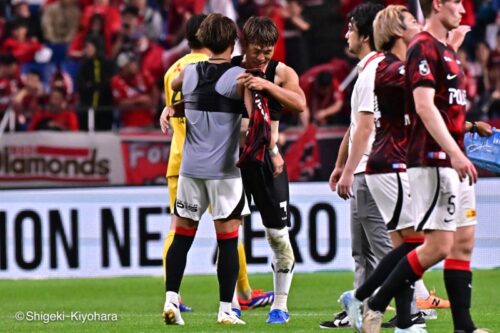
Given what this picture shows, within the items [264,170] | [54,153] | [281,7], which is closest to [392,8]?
[264,170]

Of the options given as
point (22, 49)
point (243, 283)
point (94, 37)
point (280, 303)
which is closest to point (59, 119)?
point (94, 37)

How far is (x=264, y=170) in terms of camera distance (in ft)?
29.9

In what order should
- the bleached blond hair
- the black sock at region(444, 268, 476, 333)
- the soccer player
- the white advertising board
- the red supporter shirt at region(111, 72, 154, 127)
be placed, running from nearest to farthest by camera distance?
the black sock at region(444, 268, 476, 333)
the bleached blond hair
the soccer player
the white advertising board
the red supporter shirt at region(111, 72, 154, 127)

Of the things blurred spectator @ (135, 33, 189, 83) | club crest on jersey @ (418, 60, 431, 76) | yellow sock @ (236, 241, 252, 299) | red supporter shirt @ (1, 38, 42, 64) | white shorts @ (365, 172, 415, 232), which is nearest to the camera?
club crest on jersey @ (418, 60, 431, 76)

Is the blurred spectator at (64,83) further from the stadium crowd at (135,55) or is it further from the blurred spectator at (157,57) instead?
the blurred spectator at (157,57)

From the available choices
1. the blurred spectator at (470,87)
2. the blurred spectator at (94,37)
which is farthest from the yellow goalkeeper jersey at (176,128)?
the blurred spectator at (94,37)

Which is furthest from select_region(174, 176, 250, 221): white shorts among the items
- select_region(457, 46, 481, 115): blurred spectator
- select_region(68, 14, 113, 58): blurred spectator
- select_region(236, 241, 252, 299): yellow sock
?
select_region(68, 14, 113, 58): blurred spectator

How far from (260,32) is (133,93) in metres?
9.72

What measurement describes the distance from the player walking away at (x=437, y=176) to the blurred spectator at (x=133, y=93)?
10.7 metres

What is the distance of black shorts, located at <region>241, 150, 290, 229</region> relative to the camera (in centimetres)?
911

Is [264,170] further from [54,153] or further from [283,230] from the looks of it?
[54,153]

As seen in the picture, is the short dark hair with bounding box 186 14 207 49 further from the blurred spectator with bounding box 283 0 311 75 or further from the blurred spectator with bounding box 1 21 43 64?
the blurred spectator with bounding box 1 21 43 64

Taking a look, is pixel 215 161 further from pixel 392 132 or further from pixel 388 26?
pixel 388 26

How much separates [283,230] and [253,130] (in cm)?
110
